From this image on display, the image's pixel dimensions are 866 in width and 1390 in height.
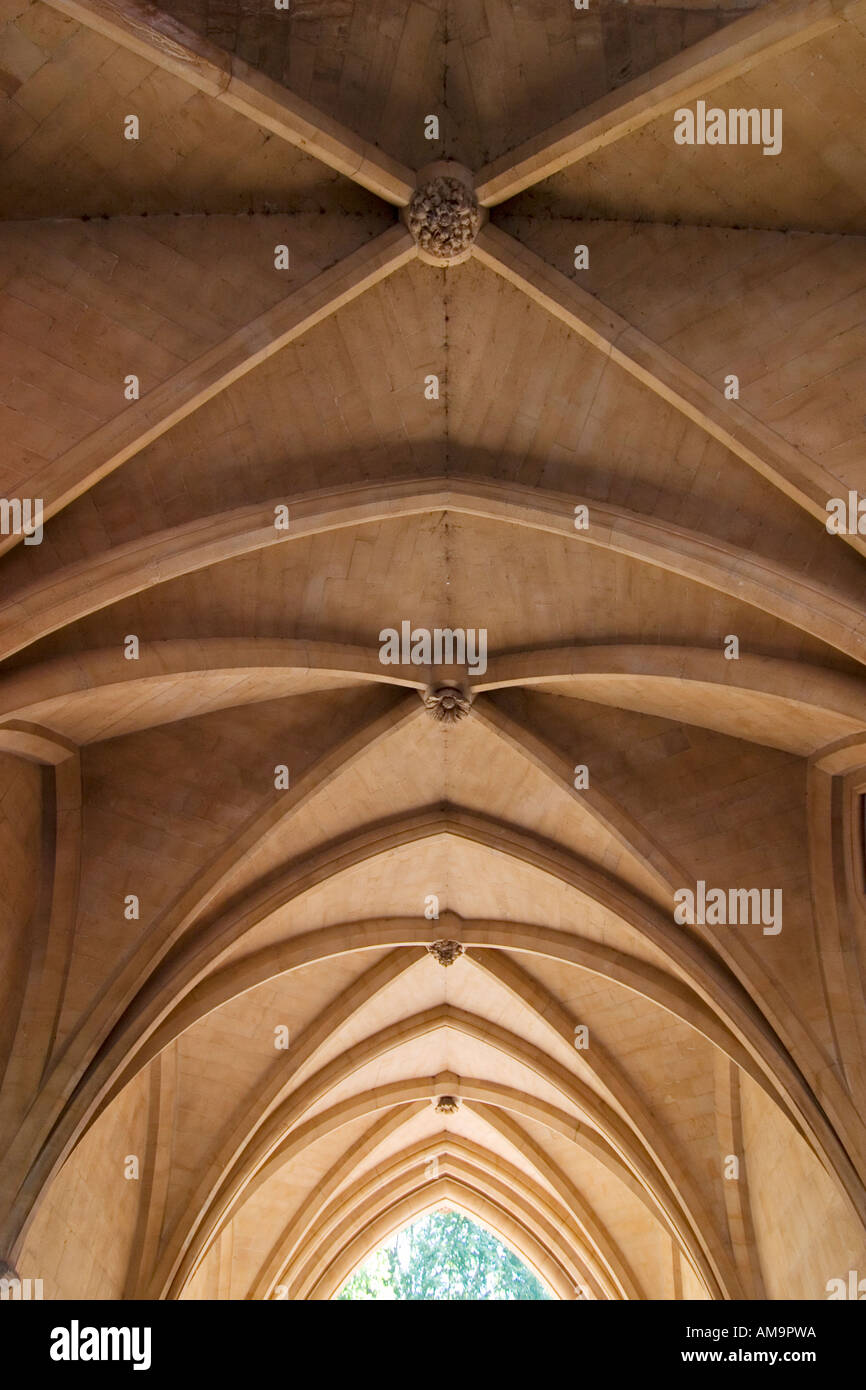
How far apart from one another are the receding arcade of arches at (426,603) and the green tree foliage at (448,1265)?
15.5m

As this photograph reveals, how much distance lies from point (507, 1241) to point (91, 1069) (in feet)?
49.5

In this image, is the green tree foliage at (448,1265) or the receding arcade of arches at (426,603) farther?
the green tree foliage at (448,1265)

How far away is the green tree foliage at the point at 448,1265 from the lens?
36531 mm

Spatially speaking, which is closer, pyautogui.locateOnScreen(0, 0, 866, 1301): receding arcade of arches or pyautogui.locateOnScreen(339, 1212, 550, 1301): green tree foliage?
pyautogui.locateOnScreen(0, 0, 866, 1301): receding arcade of arches

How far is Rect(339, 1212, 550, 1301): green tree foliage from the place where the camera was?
120ft

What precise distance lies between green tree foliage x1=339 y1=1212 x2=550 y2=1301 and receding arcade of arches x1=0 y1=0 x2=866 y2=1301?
1549 centimetres

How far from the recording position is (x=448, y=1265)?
37.2 metres

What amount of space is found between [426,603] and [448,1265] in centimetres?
2669

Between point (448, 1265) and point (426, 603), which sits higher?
point (426, 603)

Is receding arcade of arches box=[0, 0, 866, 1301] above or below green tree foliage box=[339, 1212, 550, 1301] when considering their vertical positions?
above

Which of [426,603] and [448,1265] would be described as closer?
[426,603]

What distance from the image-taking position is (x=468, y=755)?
1720 centimetres
